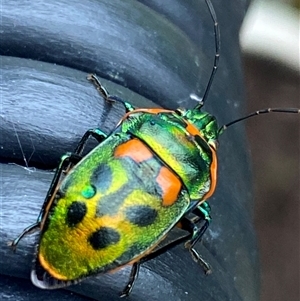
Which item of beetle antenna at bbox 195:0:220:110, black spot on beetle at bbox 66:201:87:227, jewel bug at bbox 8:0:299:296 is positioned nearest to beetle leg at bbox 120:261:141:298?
jewel bug at bbox 8:0:299:296

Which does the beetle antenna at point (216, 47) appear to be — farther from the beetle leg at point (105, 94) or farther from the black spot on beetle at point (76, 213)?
the black spot on beetle at point (76, 213)

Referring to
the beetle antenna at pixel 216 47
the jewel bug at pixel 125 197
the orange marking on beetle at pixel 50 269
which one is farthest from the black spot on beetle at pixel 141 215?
the beetle antenna at pixel 216 47

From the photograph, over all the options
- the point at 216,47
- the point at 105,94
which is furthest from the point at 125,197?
the point at 216,47

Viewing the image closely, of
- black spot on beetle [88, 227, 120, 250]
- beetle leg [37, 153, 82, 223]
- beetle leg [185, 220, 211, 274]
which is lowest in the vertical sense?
beetle leg [185, 220, 211, 274]

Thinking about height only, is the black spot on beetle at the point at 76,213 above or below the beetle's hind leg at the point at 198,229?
above

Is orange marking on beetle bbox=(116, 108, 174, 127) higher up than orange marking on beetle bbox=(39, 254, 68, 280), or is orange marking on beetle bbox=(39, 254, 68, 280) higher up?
orange marking on beetle bbox=(116, 108, 174, 127)

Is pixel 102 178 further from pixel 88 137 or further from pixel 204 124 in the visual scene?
pixel 204 124

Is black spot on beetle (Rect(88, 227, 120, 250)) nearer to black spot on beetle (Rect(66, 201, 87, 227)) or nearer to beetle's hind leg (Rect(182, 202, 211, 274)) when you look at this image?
black spot on beetle (Rect(66, 201, 87, 227))
